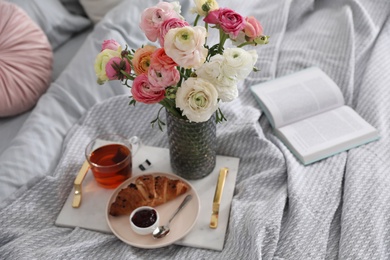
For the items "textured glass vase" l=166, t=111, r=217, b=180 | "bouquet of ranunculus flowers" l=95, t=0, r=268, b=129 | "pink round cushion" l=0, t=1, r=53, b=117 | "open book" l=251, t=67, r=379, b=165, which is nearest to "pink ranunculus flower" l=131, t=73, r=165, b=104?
"bouquet of ranunculus flowers" l=95, t=0, r=268, b=129

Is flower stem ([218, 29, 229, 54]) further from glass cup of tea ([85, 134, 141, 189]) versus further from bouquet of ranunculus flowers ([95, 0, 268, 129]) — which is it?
glass cup of tea ([85, 134, 141, 189])

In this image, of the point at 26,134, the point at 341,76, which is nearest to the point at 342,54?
the point at 341,76

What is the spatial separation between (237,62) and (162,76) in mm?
134

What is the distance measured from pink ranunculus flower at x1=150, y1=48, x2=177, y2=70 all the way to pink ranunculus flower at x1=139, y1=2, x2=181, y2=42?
0.15 feet

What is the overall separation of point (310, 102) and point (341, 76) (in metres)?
0.18

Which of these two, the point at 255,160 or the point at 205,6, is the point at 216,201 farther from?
the point at 205,6

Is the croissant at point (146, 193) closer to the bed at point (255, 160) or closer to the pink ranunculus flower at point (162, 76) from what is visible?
the bed at point (255, 160)

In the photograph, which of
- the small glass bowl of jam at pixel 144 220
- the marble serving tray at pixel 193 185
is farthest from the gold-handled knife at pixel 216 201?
the small glass bowl of jam at pixel 144 220

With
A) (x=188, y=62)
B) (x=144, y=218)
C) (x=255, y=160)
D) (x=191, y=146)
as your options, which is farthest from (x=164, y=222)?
(x=188, y=62)

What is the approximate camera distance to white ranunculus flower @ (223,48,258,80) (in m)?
0.86

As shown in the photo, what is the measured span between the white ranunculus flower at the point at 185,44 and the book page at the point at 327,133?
1.66 ft

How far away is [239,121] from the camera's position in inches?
50.4

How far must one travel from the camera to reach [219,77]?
886 millimetres

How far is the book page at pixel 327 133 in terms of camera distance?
1232 mm
